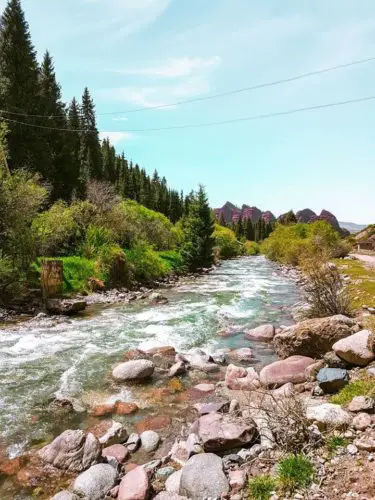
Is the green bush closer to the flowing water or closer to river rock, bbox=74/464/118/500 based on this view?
the flowing water

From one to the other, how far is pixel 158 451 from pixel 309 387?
11.3ft

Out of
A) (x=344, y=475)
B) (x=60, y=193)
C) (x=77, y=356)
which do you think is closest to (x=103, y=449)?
(x=344, y=475)

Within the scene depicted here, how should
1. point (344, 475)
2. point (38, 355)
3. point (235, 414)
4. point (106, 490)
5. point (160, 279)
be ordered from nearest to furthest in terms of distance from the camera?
point (344, 475), point (106, 490), point (235, 414), point (38, 355), point (160, 279)

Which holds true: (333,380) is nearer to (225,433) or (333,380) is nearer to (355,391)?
(355,391)

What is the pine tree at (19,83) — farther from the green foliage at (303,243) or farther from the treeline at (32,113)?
the green foliage at (303,243)

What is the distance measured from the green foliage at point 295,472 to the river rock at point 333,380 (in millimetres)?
2732

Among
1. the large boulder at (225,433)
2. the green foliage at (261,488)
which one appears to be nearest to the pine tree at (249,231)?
the large boulder at (225,433)

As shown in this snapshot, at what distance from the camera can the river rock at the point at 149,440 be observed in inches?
235

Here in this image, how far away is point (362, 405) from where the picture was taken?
5363 millimetres

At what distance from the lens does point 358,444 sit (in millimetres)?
4578

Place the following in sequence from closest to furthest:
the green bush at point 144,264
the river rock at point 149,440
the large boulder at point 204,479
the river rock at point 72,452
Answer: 1. the large boulder at point 204,479
2. the river rock at point 72,452
3. the river rock at point 149,440
4. the green bush at point 144,264

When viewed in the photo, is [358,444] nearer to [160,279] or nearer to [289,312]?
[289,312]

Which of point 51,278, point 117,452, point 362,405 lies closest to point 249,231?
point 51,278

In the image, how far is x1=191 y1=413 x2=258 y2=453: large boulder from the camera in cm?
546
